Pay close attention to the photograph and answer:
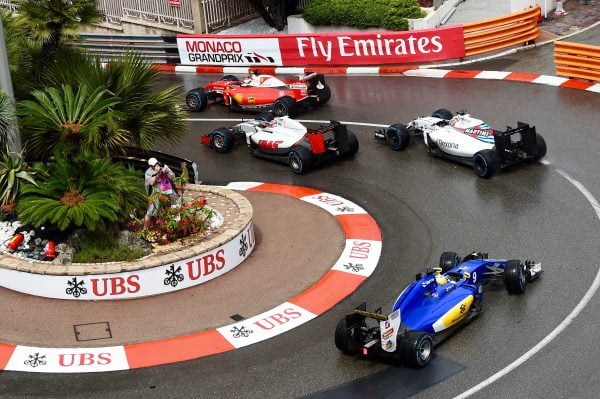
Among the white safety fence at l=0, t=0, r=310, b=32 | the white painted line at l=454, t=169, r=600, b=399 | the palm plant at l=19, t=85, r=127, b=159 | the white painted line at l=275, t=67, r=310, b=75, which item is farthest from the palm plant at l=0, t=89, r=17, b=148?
the white safety fence at l=0, t=0, r=310, b=32

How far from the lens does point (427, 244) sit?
16.1 m

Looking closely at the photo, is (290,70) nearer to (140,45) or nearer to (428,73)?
(428,73)

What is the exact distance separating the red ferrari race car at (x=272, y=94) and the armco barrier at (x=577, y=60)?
6143 millimetres

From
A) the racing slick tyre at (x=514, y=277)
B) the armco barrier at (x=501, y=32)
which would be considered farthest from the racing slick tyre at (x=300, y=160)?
the armco barrier at (x=501, y=32)

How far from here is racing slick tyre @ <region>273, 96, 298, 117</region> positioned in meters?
23.4

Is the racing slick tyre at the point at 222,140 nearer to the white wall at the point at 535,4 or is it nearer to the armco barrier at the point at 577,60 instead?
the armco barrier at the point at 577,60

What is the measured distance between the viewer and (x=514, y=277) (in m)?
13.7

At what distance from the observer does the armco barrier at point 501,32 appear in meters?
27.7

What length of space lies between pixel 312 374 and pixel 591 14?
2300cm

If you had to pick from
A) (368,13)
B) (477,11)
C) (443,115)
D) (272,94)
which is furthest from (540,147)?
(477,11)

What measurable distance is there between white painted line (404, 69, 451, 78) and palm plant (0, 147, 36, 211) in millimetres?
14171

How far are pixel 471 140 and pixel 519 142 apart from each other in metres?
1.01

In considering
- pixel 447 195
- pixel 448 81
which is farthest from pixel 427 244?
pixel 448 81

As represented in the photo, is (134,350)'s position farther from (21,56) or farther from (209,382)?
(21,56)
